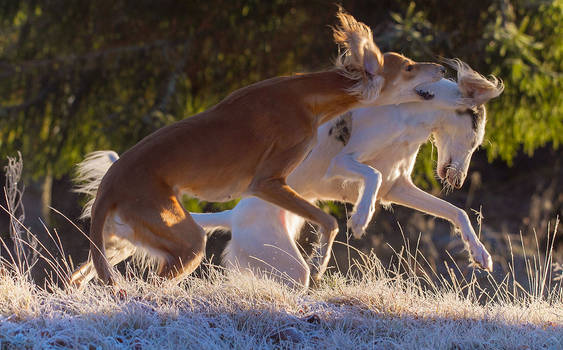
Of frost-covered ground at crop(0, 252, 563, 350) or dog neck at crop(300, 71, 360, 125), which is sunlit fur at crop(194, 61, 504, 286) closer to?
dog neck at crop(300, 71, 360, 125)

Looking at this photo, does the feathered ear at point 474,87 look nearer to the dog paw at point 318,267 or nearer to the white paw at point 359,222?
the white paw at point 359,222

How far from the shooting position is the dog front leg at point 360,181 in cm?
468

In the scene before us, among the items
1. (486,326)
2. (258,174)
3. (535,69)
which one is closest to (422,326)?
(486,326)

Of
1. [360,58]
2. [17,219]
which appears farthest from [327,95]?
[17,219]

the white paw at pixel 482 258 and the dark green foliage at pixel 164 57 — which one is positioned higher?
the dark green foliage at pixel 164 57

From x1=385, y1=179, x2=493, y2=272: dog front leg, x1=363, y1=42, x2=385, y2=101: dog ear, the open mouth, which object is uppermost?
x1=363, y1=42, x2=385, y2=101: dog ear

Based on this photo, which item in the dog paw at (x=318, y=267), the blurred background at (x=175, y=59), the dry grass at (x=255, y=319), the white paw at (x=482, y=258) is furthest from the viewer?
the blurred background at (x=175, y=59)

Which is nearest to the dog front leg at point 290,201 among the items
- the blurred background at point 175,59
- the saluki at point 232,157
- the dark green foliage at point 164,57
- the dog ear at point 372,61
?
the saluki at point 232,157

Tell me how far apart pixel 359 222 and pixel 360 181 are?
0.48 m

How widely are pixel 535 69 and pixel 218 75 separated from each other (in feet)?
12.6

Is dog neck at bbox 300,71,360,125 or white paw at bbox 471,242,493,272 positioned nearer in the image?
dog neck at bbox 300,71,360,125

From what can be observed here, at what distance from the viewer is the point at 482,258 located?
203 inches

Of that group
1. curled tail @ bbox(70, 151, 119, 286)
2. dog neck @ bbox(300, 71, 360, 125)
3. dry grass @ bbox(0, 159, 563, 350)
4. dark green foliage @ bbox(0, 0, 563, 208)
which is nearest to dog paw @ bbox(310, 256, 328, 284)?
dry grass @ bbox(0, 159, 563, 350)

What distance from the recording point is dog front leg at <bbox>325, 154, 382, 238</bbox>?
4.68 meters
